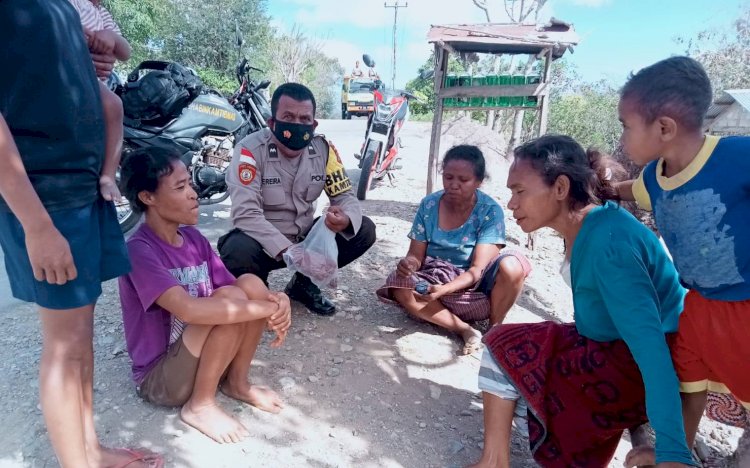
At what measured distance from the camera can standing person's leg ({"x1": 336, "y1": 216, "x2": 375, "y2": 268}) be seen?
3.07m

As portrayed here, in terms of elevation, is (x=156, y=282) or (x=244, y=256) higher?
(x=156, y=282)

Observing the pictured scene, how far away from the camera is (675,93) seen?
4.92 feet

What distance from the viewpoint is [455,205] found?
296cm

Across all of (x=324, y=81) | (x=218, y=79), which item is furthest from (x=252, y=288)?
(x=324, y=81)

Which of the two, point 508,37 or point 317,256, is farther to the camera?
point 508,37

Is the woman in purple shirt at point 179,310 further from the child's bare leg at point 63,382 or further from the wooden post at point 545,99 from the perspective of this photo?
the wooden post at point 545,99

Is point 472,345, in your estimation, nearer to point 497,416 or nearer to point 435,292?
point 435,292

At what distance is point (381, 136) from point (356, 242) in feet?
12.1

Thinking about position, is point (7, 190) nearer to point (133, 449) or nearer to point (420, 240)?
point (133, 449)

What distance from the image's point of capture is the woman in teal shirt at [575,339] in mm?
1685

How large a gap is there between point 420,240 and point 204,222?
2.90 m

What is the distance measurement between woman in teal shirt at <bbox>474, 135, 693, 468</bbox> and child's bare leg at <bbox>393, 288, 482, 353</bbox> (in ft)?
3.33

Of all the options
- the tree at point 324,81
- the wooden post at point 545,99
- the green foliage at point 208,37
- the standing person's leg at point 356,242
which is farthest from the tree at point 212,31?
the standing person's leg at point 356,242

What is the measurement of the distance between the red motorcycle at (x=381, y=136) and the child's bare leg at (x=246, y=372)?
411cm
